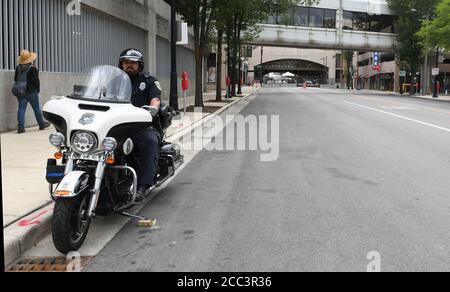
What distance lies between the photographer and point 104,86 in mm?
5500

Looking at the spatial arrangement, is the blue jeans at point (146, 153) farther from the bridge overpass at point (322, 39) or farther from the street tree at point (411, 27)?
the street tree at point (411, 27)

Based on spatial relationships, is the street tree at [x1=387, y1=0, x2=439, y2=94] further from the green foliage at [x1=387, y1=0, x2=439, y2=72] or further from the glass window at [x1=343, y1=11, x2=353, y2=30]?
the glass window at [x1=343, y1=11, x2=353, y2=30]

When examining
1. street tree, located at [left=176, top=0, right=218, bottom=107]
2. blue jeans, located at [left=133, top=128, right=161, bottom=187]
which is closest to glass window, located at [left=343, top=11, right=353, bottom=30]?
street tree, located at [left=176, top=0, right=218, bottom=107]

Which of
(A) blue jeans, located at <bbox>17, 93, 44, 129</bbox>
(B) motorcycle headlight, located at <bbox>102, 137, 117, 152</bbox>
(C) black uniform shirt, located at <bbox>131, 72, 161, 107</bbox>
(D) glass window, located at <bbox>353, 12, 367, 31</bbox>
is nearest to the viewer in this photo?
(B) motorcycle headlight, located at <bbox>102, 137, 117, 152</bbox>

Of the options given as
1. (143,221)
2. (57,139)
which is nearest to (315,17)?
(143,221)

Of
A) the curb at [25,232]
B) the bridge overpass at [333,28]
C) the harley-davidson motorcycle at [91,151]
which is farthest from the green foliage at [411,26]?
the curb at [25,232]

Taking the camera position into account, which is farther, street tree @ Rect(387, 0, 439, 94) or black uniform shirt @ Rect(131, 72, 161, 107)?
street tree @ Rect(387, 0, 439, 94)

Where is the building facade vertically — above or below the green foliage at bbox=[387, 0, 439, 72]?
below

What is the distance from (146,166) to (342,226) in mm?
2247

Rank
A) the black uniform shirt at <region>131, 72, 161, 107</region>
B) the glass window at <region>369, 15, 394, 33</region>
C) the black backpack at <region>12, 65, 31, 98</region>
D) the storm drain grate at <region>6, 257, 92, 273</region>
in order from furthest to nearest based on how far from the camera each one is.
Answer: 1. the glass window at <region>369, 15, 394, 33</region>
2. the black backpack at <region>12, 65, 31, 98</region>
3. the black uniform shirt at <region>131, 72, 161, 107</region>
4. the storm drain grate at <region>6, 257, 92, 273</region>

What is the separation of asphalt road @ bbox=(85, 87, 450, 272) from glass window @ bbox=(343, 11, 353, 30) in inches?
1995

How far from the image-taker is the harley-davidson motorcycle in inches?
185

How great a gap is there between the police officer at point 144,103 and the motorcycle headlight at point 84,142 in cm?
99

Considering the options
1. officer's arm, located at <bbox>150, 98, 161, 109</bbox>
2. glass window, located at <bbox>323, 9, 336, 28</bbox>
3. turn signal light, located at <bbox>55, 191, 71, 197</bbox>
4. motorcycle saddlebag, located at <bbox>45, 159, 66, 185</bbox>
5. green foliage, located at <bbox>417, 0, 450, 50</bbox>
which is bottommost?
turn signal light, located at <bbox>55, 191, 71, 197</bbox>
